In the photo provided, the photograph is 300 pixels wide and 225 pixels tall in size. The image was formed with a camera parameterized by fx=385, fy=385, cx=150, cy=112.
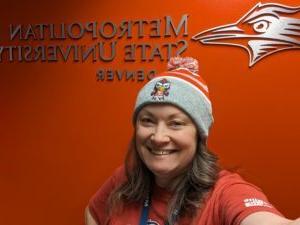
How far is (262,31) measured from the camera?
1.83 metres

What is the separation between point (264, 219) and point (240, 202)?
11 centimetres

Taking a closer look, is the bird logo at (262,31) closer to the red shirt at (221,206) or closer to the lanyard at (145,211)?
the red shirt at (221,206)

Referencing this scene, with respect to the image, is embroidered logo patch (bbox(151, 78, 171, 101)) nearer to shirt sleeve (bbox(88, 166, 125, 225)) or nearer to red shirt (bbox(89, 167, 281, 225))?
red shirt (bbox(89, 167, 281, 225))

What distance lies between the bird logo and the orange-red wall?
0.03 m

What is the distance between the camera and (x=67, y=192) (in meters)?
2.27

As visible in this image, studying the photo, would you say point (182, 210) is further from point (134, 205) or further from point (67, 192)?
point (67, 192)

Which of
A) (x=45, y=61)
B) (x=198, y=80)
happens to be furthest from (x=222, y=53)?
(x=45, y=61)

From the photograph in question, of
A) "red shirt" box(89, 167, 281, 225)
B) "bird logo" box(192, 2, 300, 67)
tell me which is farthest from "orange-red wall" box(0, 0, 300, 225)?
"red shirt" box(89, 167, 281, 225)

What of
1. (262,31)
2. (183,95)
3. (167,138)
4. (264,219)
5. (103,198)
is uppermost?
(262,31)

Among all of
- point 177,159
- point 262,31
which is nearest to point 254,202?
point 177,159

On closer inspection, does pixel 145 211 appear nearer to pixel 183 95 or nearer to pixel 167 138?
pixel 167 138

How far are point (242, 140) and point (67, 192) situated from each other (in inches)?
42.0

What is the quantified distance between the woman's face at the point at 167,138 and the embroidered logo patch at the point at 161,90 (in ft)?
0.10

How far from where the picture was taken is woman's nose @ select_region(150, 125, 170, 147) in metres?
1.28
